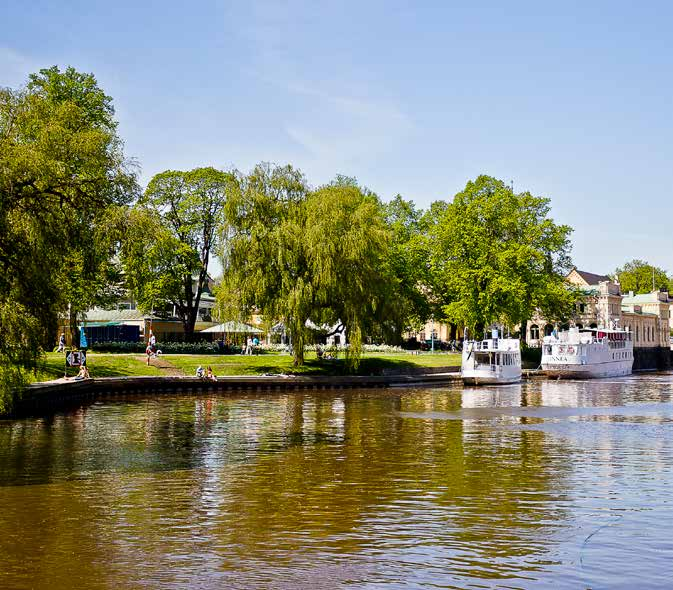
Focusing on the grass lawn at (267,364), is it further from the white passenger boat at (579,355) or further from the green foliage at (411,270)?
the white passenger boat at (579,355)

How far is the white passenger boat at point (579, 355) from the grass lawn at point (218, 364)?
58.3 ft

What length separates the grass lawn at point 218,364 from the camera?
5972 cm

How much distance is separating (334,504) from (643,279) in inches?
6986

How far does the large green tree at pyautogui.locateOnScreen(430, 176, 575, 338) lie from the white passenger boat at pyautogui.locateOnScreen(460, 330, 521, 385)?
37.2 feet

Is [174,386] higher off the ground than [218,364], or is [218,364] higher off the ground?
[218,364]

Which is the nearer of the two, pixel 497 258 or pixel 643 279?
pixel 497 258

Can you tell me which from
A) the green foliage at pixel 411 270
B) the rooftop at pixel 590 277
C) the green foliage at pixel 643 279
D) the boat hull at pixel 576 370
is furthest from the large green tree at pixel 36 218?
the green foliage at pixel 643 279

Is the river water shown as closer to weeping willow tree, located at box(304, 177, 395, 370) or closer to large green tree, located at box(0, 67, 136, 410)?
large green tree, located at box(0, 67, 136, 410)

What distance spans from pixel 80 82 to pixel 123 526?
184ft

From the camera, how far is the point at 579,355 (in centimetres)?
8925

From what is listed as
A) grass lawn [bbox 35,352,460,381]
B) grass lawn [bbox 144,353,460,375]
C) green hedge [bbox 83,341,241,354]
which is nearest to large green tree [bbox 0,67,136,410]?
grass lawn [bbox 35,352,460,381]

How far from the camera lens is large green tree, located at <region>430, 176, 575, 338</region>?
292 ft

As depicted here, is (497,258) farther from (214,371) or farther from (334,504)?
(334,504)

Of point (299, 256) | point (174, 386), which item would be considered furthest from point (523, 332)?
point (174, 386)
